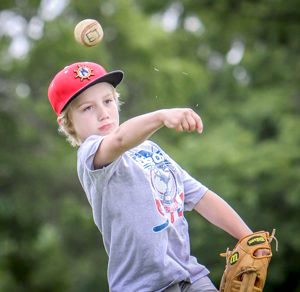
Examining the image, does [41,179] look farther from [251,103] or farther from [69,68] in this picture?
[69,68]

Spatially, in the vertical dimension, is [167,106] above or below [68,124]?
below

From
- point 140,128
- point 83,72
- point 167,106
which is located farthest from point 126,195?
point 167,106

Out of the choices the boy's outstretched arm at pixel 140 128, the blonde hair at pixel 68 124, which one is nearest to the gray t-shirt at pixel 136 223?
the boy's outstretched arm at pixel 140 128

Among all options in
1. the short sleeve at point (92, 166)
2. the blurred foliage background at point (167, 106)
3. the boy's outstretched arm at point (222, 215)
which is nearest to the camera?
the short sleeve at point (92, 166)

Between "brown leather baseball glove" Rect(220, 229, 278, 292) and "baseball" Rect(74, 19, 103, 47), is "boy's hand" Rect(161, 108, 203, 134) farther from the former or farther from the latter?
"baseball" Rect(74, 19, 103, 47)

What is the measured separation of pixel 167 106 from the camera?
21953 mm

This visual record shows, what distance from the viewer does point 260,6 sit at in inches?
612

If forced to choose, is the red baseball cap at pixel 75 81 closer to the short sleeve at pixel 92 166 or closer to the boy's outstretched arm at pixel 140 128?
the short sleeve at pixel 92 166

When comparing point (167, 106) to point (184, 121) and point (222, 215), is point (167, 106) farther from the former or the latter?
point (184, 121)

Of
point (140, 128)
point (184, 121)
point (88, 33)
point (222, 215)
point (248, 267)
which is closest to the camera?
point (184, 121)

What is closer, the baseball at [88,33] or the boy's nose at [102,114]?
the boy's nose at [102,114]

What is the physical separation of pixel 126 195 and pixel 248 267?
0.65m

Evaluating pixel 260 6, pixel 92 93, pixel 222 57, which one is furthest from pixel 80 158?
pixel 222 57

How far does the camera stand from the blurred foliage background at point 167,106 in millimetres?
16938
